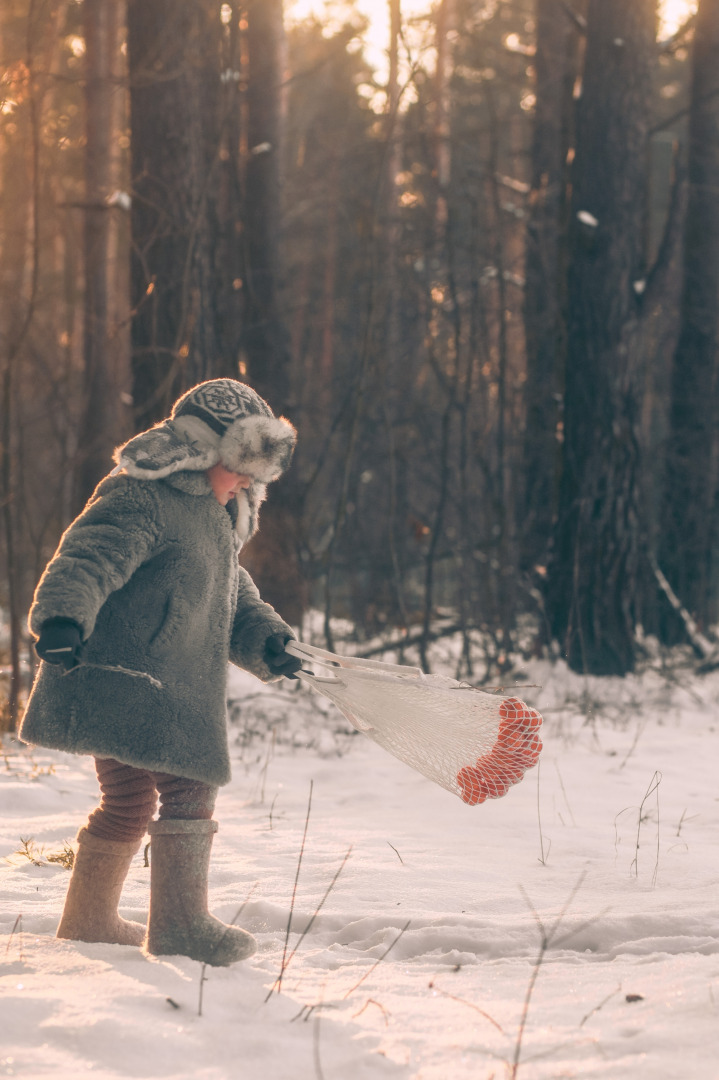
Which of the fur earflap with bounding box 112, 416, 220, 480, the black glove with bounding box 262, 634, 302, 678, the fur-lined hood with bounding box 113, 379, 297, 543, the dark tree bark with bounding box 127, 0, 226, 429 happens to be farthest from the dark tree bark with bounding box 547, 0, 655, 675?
the fur earflap with bounding box 112, 416, 220, 480

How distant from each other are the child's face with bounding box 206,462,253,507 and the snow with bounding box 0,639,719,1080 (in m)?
1.27

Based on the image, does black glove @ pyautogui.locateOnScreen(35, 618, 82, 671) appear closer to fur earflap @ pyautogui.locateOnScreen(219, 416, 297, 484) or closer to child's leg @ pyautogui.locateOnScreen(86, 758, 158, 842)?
child's leg @ pyautogui.locateOnScreen(86, 758, 158, 842)

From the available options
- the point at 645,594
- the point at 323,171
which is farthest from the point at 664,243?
the point at 323,171

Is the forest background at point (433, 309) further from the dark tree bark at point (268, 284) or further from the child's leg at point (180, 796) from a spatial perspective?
the child's leg at point (180, 796)

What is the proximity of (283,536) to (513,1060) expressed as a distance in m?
7.13

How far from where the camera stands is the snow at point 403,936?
2066 millimetres

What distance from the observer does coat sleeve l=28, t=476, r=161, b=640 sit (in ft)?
7.89

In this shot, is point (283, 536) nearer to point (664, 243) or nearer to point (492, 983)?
point (664, 243)

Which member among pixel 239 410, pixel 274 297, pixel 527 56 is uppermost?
pixel 527 56

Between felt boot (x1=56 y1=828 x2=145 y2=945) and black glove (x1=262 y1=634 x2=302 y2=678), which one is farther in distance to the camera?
black glove (x1=262 y1=634 x2=302 y2=678)

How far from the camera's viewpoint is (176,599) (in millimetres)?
2697

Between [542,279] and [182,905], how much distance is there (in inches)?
333

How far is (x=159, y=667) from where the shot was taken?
265 cm

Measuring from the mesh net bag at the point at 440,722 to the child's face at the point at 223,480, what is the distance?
1.67 feet
